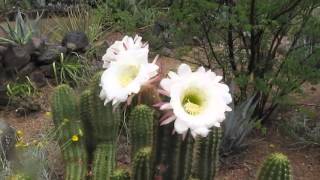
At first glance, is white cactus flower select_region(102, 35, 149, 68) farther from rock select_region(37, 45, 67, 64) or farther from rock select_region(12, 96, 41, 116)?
rock select_region(37, 45, 67, 64)

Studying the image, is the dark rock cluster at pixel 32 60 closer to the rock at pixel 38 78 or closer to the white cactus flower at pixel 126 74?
the rock at pixel 38 78

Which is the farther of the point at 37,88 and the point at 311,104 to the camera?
the point at 37,88

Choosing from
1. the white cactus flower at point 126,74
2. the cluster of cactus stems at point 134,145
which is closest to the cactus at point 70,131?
the cluster of cactus stems at point 134,145

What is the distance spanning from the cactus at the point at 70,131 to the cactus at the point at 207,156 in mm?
1048

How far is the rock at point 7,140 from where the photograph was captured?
5129mm

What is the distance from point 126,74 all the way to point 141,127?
1.63ft

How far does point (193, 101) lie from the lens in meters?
2.66

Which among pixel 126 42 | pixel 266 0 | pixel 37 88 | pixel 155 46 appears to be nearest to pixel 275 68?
pixel 266 0

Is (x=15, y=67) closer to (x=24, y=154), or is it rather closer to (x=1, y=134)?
(x=1, y=134)

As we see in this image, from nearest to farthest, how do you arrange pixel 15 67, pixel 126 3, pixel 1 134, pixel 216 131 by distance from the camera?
pixel 216 131, pixel 1 134, pixel 15 67, pixel 126 3

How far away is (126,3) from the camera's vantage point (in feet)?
30.6

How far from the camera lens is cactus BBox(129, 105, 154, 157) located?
9.93 feet

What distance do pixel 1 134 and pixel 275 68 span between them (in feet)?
8.94

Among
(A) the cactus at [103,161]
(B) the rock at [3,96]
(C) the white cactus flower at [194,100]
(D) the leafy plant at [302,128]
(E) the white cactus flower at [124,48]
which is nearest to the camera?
(C) the white cactus flower at [194,100]
